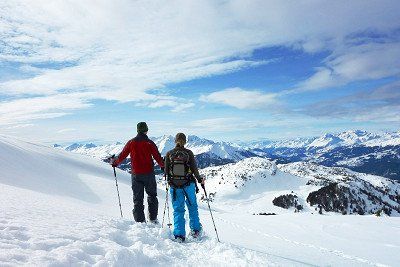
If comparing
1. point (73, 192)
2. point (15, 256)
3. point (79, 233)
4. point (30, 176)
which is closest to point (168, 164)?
point (79, 233)

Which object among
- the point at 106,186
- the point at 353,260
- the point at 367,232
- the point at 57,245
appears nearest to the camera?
the point at 57,245

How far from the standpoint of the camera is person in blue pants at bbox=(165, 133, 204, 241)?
1096cm

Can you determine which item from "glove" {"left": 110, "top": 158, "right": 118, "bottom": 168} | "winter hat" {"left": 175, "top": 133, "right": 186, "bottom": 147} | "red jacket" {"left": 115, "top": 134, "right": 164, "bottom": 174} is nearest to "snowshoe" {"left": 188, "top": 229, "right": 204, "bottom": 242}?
"red jacket" {"left": 115, "top": 134, "right": 164, "bottom": 174}

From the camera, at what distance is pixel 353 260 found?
1068 cm

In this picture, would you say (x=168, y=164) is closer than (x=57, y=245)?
No

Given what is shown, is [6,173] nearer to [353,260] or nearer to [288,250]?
[288,250]

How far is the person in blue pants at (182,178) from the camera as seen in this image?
11.0 metres

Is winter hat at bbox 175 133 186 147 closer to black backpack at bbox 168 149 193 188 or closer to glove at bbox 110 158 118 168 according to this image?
black backpack at bbox 168 149 193 188

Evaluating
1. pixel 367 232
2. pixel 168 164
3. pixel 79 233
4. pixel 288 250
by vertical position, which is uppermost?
pixel 168 164

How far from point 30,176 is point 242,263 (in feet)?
68.4

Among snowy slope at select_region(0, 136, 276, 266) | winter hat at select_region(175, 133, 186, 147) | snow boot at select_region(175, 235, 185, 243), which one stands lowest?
snow boot at select_region(175, 235, 185, 243)

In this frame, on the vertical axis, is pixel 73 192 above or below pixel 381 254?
above

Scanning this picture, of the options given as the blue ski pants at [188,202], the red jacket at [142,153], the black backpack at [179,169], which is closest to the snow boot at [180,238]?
the blue ski pants at [188,202]

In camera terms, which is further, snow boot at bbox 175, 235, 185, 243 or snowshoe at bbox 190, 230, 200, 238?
snowshoe at bbox 190, 230, 200, 238
